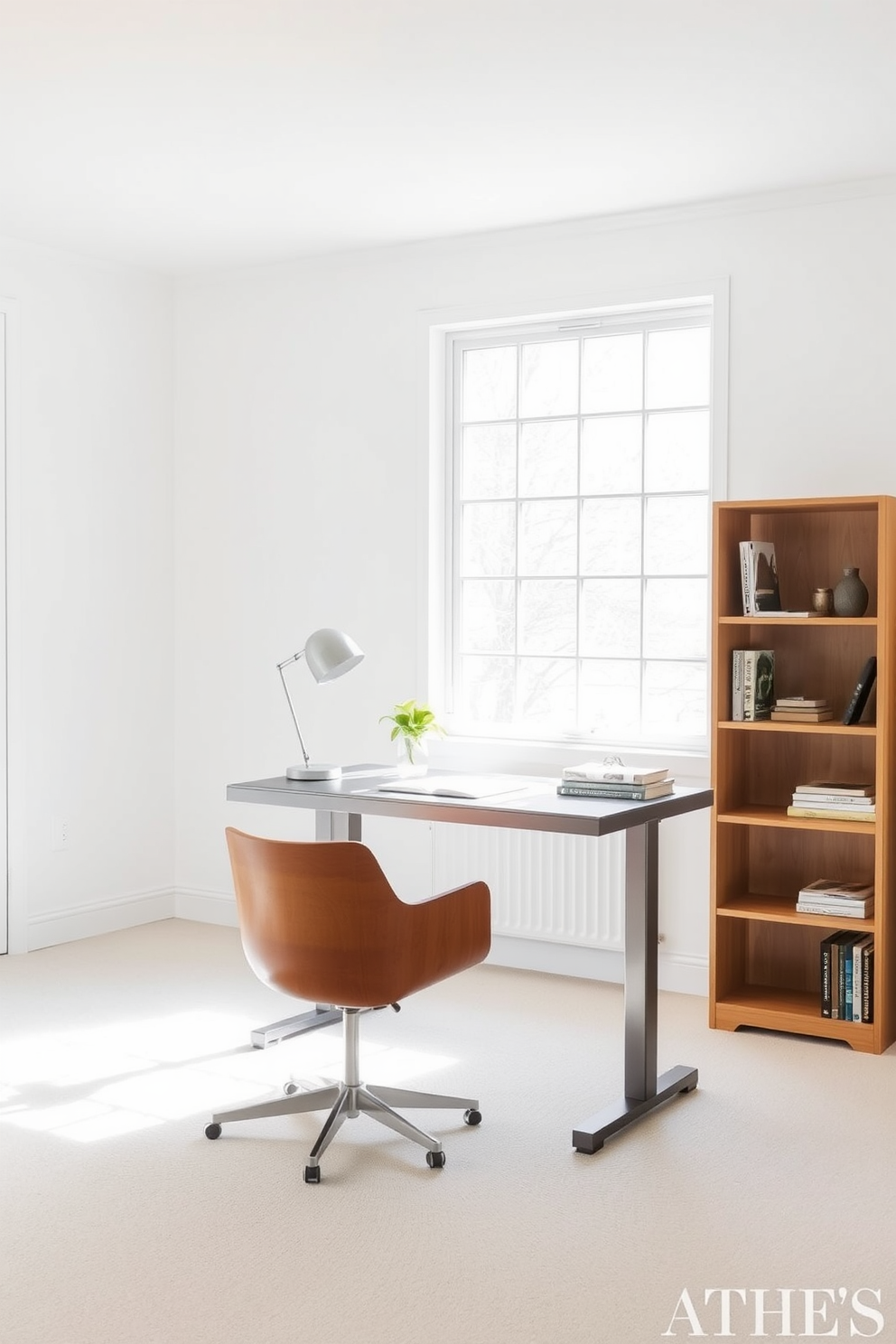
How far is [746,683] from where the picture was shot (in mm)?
4305

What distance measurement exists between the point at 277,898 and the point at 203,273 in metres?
3.51

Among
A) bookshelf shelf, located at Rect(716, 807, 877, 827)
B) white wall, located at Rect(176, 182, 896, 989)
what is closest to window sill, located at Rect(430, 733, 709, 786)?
white wall, located at Rect(176, 182, 896, 989)

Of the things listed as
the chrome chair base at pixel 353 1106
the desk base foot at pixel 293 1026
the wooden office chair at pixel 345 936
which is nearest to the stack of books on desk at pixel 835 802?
the wooden office chair at pixel 345 936

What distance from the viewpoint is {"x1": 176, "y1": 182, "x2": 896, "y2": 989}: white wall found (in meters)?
4.46

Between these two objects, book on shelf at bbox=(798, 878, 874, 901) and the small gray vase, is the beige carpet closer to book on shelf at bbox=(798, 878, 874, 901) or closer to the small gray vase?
book on shelf at bbox=(798, 878, 874, 901)

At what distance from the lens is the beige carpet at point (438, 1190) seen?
2.57m

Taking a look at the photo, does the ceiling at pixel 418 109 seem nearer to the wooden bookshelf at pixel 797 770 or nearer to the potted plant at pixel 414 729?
the wooden bookshelf at pixel 797 770

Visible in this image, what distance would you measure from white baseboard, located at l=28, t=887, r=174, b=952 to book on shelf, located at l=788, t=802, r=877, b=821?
9.72 feet

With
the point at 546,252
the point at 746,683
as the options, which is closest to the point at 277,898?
the point at 746,683

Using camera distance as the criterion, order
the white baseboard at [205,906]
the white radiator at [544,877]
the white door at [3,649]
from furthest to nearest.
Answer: the white baseboard at [205,906] → the white door at [3,649] → the white radiator at [544,877]

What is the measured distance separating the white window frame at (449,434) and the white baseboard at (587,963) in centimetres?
75

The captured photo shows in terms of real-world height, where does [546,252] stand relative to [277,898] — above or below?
above

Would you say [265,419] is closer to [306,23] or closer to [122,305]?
[122,305]

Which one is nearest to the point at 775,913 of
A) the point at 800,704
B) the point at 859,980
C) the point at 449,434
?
the point at 859,980
